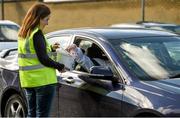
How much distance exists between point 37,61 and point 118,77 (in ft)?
2.80

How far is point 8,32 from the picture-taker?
643 inches

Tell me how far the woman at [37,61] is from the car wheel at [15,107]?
0.94 metres

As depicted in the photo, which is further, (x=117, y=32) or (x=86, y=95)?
(x=117, y=32)

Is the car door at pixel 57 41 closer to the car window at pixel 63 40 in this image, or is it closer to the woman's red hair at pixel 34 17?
the car window at pixel 63 40

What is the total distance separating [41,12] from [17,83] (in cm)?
153

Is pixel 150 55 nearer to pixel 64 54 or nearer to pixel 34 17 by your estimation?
pixel 64 54

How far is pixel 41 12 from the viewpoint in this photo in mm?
5676

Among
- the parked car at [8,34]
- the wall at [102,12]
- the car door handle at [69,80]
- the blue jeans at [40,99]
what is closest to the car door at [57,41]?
the car door handle at [69,80]

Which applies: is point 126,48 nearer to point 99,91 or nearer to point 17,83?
point 99,91

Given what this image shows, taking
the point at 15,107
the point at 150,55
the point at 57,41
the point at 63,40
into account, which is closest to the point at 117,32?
the point at 150,55

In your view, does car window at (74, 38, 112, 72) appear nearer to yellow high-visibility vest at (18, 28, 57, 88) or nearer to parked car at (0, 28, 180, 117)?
parked car at (0, 28, 180, 117)

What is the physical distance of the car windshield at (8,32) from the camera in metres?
16.0

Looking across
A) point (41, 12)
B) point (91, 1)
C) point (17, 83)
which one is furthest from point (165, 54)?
point (91, 1)

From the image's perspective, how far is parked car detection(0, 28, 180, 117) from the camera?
5344 millimetres
